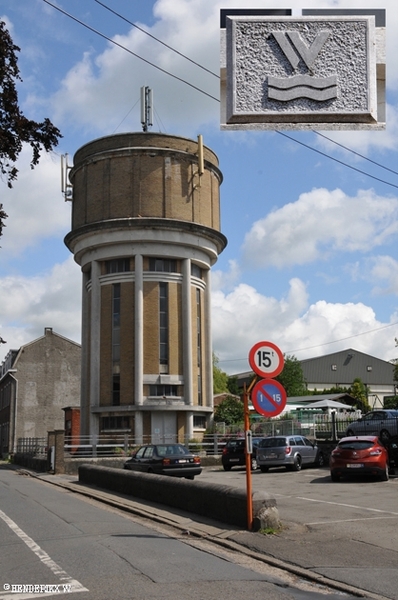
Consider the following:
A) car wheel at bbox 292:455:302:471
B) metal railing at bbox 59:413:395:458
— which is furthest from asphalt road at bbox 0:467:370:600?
metal railing at bbox 59:413:395:458

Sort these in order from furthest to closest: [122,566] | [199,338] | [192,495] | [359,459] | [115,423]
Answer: [199,338] → [115,423] → [359,459] → [192,495] → [122,566]

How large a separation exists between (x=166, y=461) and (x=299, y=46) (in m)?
19.8

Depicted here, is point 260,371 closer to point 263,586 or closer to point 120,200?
point 263,586

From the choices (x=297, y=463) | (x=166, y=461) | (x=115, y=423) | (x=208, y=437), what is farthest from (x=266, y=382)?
(x=115, y=423)

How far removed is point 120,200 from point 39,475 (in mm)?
18022

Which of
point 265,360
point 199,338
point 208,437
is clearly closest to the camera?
point 265,360

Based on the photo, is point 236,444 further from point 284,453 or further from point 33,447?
point 33,447

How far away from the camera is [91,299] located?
4319 cm

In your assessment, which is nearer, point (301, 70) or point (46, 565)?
point (301, 70)

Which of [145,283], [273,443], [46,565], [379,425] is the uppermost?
[145,283]

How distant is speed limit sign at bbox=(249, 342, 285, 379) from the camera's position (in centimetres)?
1093

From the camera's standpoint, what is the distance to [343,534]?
11141 mm

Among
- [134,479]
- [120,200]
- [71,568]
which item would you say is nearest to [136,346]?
[120,200]

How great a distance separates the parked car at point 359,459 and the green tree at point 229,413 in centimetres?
2525
